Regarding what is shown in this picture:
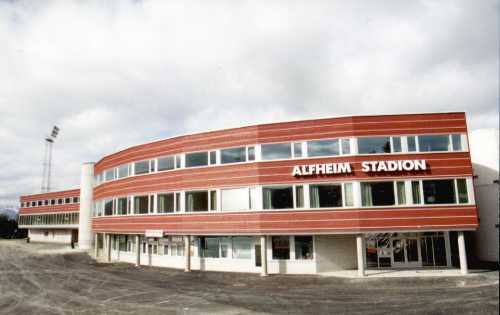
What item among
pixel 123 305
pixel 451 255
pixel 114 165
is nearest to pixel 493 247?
pixel 451 255

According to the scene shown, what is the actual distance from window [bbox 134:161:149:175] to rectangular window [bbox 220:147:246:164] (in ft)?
27.9

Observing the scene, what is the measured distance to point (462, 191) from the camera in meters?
25.4

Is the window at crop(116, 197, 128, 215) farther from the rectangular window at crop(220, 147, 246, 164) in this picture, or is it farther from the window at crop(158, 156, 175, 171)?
the rectangular window at crop(220, 147, 246, 164)

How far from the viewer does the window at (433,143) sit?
1021 inches

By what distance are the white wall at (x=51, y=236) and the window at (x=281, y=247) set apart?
53813 millimetres

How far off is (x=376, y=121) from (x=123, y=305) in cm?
1981

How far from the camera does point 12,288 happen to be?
24484mm

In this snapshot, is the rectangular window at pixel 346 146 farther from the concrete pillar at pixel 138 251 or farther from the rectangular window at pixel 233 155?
the concrete pillar at pixel 138 251

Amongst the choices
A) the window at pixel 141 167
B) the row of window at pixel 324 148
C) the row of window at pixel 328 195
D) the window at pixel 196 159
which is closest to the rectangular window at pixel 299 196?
the row of window at pixel 328 195

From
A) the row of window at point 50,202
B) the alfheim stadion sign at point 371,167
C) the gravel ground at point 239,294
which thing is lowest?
the gravel ground at point 239,294

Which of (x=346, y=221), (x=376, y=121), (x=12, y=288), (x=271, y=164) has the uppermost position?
(x=376, y=121)

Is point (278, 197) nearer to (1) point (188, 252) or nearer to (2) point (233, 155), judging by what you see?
(2) point (233, 155)

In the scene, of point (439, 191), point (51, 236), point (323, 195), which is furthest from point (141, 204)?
point (51, 236)

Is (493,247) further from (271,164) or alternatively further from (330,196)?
(271,164)
